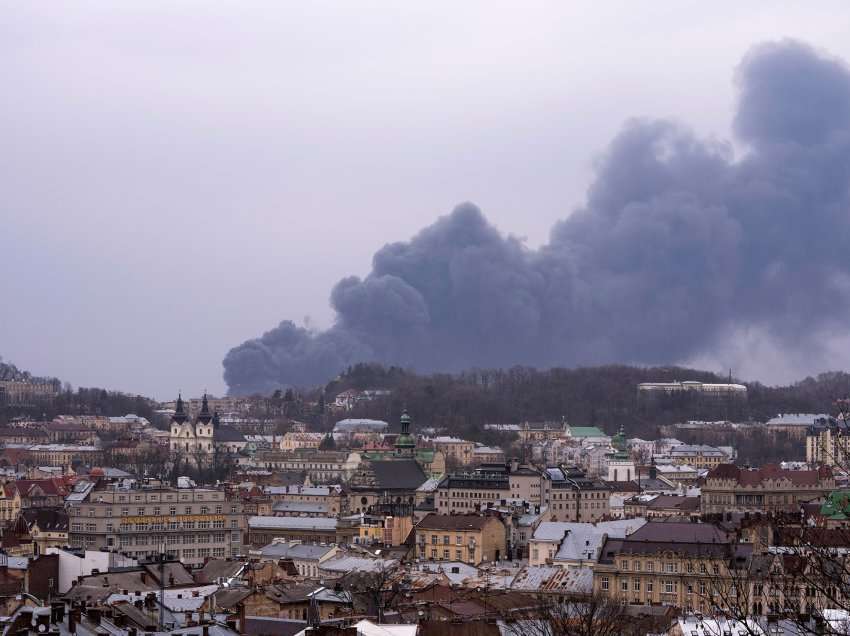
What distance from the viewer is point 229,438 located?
159 m

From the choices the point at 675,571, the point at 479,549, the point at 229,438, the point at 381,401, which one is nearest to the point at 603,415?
the point at 381,401

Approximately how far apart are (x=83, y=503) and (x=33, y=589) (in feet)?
69.9

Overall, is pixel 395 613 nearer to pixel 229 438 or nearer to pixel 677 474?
pixel 677 474

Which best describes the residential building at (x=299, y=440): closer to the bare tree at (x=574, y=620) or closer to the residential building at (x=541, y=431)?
the residential building at (x=541, y=431)

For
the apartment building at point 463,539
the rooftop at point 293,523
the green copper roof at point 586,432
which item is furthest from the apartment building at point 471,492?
the green copper roof at point 586,432

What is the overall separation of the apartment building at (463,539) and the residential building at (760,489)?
14.0 m

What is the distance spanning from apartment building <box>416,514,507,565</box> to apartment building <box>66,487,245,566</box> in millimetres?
6906

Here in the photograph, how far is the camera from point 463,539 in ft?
220

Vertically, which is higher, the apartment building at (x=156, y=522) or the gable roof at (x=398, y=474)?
the gable roof at (x=398, y=474)

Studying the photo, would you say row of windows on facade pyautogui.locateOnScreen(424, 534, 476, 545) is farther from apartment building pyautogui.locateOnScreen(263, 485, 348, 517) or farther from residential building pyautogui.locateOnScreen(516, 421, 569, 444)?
residential building pyautogui.locateOnScreen(516, 421, 569, 444)

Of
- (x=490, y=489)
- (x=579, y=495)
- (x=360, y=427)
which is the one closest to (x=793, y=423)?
(x=360, y=427)

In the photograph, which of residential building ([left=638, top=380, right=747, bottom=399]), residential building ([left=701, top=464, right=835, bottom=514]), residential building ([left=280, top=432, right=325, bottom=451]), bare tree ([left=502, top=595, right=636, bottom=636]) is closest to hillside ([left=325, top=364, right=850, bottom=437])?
residential building ([left=638, top=380, right=747, bottom=399])

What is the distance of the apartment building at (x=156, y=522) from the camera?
219 ft

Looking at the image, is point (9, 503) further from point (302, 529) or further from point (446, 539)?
point (446, 539)
